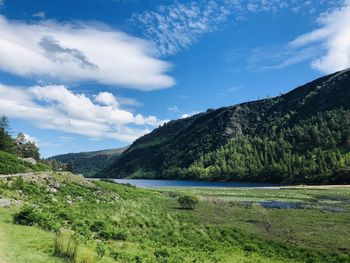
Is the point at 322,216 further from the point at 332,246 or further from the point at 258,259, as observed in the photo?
the point at 258,259

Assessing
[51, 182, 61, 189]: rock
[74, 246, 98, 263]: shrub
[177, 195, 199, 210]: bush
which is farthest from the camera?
[177, 195, 199, 210]: bush

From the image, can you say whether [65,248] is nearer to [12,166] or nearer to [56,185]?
[56,185]

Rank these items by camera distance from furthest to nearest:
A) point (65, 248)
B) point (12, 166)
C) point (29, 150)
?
1. point (29, 150)
2. point (12, 166)
3. point (65, 248)

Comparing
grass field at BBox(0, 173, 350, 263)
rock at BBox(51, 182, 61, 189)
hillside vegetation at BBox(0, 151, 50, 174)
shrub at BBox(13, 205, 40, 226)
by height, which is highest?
hillside vegetation at BBox(0, 151, 50, 174)

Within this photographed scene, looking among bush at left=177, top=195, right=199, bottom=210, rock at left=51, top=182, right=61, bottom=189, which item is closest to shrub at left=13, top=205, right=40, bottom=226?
rock at left=51, top=182, right=61, bottom=189

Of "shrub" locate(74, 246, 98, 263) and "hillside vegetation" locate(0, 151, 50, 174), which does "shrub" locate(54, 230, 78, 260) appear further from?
"hillside vegetation" locate(0, 151, 50, 174)

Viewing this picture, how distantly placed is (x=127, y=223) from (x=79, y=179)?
36035 mm

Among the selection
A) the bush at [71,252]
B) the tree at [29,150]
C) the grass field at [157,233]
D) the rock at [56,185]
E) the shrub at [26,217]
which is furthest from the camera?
the tree at [29,150]

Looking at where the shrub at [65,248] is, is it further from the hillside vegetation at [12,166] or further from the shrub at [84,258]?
the hillside vegetation at [12,166]

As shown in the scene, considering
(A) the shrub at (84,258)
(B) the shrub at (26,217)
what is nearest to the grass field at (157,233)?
(B) the shrub at (26,217)

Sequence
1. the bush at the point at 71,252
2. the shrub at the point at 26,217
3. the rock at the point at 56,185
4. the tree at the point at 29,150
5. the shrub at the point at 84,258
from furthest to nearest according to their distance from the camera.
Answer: the tree at the point at 29,150
the rock at the point at 56,185
the shrub at the point at 26,217
the bush at the point at 71,252
the shrub at the point at 84,258

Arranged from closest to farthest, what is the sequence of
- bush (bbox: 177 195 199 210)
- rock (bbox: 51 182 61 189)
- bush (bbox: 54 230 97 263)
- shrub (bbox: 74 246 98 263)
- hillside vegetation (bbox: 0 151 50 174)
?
shrub (bbox: 74 246 98 263), bush (bbox: 54 230 97 263), rock (bbox: 51 182 61 189), bush (bbox: 177 195 199 210), hillside vegetation (bbox: 0 151 50 174)

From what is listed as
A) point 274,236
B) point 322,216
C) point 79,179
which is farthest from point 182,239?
point 79,179

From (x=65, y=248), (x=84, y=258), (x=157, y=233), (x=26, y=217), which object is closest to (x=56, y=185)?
(x=157, y=233)
